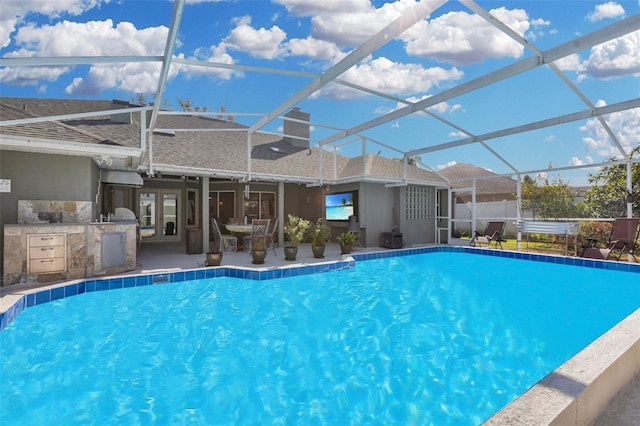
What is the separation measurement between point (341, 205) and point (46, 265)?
995 centimetres

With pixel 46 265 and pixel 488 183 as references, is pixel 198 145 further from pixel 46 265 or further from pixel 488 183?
pixel 488 183

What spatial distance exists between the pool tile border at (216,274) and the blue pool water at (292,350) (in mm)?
282

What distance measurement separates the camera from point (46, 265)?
6.82 m

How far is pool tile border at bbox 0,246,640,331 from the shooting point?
19.4 ft

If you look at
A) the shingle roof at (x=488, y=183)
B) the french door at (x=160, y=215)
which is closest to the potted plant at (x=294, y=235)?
the french door at (x=160, y=215)

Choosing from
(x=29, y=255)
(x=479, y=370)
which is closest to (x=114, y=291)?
(x=29, y=255)

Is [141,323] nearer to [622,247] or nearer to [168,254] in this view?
[168,254]

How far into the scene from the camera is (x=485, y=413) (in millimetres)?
3076

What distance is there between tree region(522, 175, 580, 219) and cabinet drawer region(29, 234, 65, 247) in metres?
17.2

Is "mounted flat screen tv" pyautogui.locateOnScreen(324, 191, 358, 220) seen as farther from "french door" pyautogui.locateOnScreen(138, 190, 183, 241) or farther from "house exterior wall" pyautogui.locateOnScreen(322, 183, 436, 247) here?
"french door" pyautogui.locateOnScreen(138, 190, 183, 241)

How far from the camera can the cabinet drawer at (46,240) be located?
22.0 ft

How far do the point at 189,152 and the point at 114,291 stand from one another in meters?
6.54

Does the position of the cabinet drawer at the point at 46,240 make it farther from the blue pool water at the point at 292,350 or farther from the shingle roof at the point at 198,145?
the shingle roof at the point at 198,145

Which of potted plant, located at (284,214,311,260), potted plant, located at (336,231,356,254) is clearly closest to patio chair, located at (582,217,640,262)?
potted plant, located at (336,231,356,254)
